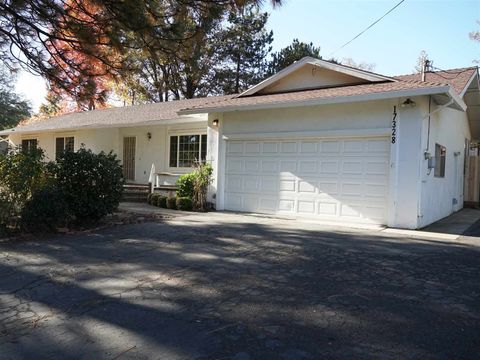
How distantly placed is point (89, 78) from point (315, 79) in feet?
23.1

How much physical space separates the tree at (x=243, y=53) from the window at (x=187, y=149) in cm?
1545

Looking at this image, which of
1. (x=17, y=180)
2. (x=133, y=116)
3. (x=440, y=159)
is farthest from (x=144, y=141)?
(x=440, y=159)

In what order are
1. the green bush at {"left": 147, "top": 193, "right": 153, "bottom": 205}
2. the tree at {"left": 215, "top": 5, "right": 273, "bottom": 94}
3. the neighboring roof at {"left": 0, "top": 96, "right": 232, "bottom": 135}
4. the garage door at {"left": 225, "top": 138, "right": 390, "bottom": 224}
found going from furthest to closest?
1. the tree at {"left": 215, "top": 5, "right": 273, "bottom": 94}
2. the neighboring roof at {"left": 0, "top": 96, "right": 232, "bottom": 135}
3. the green bush at {"left": 147, "top": 193, "right": 153, "bottom": 205}
4. the garage door at {"left": 225, "top": 138, "right": 390, "bottom": 224}

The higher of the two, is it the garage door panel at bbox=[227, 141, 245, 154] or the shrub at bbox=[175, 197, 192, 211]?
the garage door panel at bbox=[227, 141, 245, 154]

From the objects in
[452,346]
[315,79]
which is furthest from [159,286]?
[315,79]

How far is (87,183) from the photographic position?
9.43 metres

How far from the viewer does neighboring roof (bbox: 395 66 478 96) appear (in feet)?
39.6

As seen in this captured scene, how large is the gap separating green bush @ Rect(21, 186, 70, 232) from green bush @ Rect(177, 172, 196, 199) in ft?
16.2

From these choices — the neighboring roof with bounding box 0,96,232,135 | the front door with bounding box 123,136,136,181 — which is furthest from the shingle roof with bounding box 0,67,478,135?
the front door with bounding box 123,136,136,181

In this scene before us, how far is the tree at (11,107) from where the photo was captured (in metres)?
41.5

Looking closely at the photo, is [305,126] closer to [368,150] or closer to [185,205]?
[368,150]

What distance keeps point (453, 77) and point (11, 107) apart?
4258 centimetres

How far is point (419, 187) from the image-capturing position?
974 centimetres

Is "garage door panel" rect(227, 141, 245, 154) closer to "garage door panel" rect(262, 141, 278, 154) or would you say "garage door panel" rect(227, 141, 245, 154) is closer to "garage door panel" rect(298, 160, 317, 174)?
"garage door panel" rect(262, 141, 278, 154)
